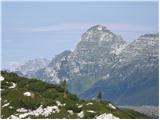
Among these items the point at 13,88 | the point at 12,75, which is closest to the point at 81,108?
the point at 13,88

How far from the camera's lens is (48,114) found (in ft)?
179

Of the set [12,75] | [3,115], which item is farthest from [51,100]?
[12,75]

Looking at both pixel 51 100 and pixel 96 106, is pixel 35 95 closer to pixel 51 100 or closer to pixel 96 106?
pixel 51 100

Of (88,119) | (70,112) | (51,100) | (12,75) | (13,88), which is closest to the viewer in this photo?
(88,119)

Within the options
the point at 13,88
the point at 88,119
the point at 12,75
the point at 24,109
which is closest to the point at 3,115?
the point at 24,109

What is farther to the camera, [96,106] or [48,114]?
[96,106]

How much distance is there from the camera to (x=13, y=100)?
5841cm

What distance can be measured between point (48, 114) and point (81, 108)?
4.37 meters

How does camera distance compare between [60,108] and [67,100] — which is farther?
[67,100]

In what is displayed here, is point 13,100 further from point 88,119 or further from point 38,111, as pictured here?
point 88,119

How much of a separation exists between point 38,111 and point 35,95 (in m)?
5.89

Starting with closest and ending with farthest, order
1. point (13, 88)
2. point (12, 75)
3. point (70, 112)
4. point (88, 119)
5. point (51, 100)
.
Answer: point (88, 119) < point (70, 112) < point (51, 100) < point (13, 88) < point (12, 75)

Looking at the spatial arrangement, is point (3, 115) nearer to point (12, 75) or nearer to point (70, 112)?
point (70, 112)

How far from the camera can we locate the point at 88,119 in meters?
51.4
